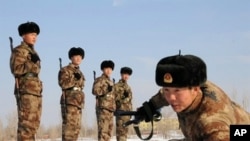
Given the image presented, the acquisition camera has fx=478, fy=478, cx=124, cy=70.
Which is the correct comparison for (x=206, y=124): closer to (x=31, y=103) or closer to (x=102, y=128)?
(x=31, y=103)

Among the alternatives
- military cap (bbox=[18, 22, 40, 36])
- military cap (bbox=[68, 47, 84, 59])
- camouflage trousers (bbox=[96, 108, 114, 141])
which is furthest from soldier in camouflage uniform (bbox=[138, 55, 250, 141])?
A: camouflage trousers (bbox=[96, 108, 114, 141])

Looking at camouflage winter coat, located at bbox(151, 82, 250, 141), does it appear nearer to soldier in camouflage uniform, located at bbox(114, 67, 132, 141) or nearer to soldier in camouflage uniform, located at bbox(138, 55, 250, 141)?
soldier in camouflage uniform, located at bbox(138, 55, 250, 141)

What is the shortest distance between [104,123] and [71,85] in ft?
8.20

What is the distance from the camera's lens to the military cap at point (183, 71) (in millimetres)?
2697

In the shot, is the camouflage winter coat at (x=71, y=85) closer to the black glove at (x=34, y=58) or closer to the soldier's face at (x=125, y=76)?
the black glove at (x=34, y=58)

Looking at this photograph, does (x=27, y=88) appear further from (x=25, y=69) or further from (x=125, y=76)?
(x=125, y=76)

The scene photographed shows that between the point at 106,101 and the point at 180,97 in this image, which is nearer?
the point at 180,97

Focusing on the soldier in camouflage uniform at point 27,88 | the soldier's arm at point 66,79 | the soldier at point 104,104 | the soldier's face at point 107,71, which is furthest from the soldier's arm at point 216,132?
the soldier's face at point 107,71

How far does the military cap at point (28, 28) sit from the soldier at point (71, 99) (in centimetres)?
154

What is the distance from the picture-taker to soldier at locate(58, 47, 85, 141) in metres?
10.1

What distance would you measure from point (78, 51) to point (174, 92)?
884cm

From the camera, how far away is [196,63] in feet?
8.92

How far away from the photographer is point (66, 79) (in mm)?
10031

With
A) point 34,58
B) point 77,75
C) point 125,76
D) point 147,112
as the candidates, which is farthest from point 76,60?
point 147,112
